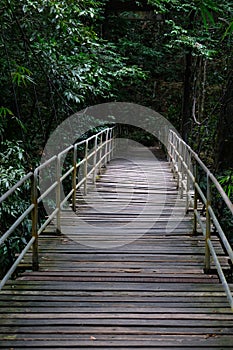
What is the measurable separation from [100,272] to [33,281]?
1.98 ft

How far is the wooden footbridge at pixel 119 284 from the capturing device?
9.36 ft

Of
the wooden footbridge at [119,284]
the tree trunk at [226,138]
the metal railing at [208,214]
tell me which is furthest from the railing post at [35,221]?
the tree trunk at [226,138]

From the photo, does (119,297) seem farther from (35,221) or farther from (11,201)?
(11,201)

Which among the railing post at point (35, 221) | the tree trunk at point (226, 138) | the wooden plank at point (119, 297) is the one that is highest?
the tree trunk at point (226, 138)

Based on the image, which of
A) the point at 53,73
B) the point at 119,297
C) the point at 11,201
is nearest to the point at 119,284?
the point at 119,297

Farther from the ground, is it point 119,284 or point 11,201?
point 11,201

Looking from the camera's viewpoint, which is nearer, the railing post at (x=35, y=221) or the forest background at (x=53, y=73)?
the railing post at (x=35, y=221)

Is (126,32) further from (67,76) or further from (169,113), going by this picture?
(67,76)

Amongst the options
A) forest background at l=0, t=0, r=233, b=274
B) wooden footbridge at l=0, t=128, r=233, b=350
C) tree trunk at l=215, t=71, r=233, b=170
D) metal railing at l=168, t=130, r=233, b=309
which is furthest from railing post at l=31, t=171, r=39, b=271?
tree trunk at l=215, t=71, r=233, b=170

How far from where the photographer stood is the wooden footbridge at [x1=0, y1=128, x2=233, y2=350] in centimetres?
285

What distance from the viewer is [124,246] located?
4.79m

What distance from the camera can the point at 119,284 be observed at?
12.2 feet

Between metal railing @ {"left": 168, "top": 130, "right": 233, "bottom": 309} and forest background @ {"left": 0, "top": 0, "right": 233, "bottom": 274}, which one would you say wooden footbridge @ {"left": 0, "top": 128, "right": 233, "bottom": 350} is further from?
forest background @ {"left": 0, "top": 0, "right": 233, "bottom": 274}

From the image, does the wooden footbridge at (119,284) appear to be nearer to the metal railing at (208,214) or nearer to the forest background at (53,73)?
the metal railing at (208,214)
